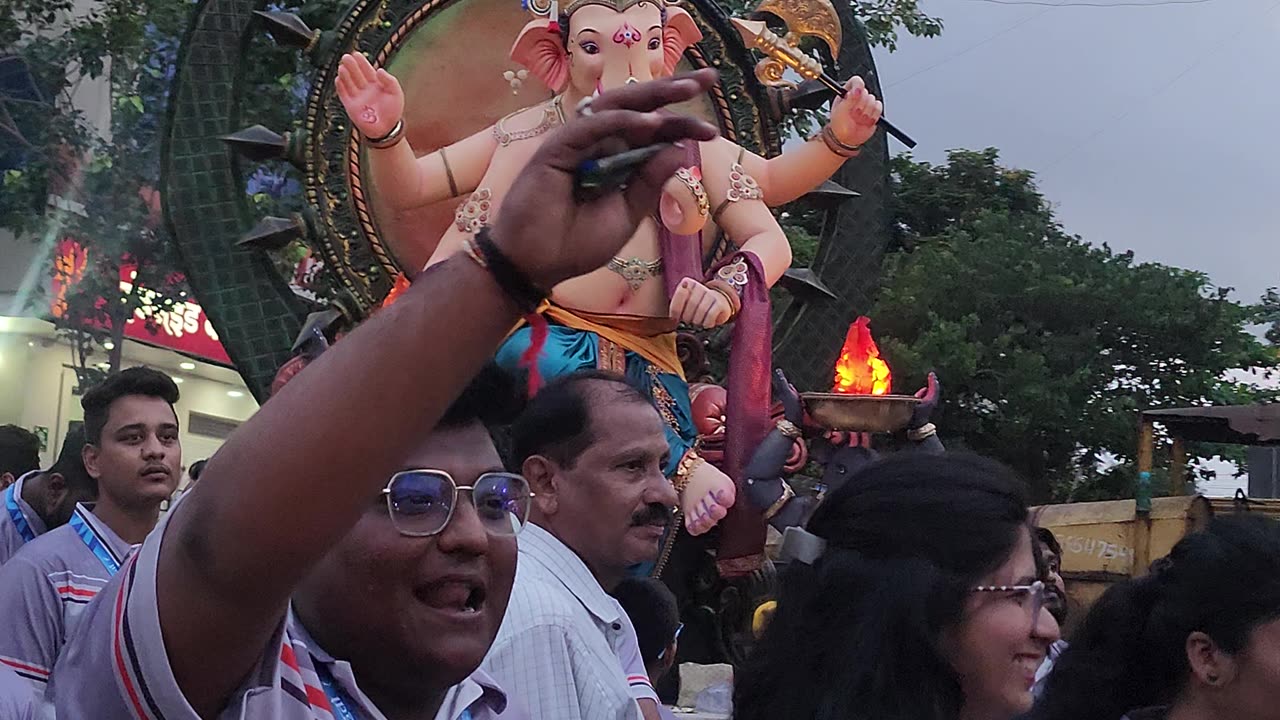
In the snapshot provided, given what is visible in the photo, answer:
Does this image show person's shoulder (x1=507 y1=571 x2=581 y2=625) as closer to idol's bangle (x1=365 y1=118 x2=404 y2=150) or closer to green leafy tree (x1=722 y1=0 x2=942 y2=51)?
idol's bangle (x1=365 y1=118 x2=404 y2=150)

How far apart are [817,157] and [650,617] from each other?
7.90ft

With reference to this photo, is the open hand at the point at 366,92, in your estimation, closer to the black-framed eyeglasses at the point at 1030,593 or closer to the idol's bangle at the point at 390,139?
the idol's bangle at the point at 390,139

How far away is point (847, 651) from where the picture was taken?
202 centimetres

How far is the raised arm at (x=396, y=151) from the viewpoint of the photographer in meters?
5.27

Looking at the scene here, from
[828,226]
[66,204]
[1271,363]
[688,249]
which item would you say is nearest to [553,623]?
[688,249]

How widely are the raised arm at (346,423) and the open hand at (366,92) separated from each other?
13.9 ft

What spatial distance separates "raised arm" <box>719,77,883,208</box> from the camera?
221 inches

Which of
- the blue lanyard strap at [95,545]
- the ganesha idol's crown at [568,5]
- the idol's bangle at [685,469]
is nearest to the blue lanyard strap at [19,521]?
the blue lanyard strap at [95,545]

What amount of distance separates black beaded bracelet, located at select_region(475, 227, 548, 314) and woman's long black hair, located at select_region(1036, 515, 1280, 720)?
60.0 inches

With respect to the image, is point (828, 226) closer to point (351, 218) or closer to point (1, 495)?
point (351, 218)

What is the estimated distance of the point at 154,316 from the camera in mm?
10781

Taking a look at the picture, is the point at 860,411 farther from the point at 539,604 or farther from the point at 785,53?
the point at 539,604

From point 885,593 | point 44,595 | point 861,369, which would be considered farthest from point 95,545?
point 861,369

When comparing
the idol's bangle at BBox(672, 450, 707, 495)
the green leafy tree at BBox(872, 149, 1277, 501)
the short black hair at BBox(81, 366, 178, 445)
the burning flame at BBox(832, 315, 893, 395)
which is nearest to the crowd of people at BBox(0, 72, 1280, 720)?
the short black hair at BBox(81, 366, 178, 445)
